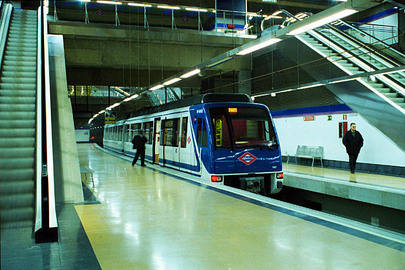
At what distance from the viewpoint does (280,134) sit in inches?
711

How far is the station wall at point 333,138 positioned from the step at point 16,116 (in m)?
10.0

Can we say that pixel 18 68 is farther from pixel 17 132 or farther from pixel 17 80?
pixel 17 132

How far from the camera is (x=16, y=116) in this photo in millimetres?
8391

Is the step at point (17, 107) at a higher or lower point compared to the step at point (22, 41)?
lower

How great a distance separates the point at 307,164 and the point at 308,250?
11.9 metres

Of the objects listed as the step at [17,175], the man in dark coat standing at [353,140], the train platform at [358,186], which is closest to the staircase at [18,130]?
the step at [17,175]

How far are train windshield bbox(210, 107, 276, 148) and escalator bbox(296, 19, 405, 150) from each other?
103 inches

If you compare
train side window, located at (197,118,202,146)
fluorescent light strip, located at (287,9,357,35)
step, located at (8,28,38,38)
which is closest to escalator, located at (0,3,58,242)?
step, located at (8,28,38,38)

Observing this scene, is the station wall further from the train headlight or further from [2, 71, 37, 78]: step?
[2, 71, 37, 78]: step

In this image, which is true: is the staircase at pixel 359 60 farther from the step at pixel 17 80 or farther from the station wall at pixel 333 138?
the step at pixel 17 80

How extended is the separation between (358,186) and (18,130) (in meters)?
7.74

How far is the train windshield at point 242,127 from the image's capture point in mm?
10484

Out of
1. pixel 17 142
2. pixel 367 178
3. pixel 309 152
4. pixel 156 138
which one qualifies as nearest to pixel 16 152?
pixel 17 142

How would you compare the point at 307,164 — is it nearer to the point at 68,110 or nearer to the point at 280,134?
the point at 280,134
